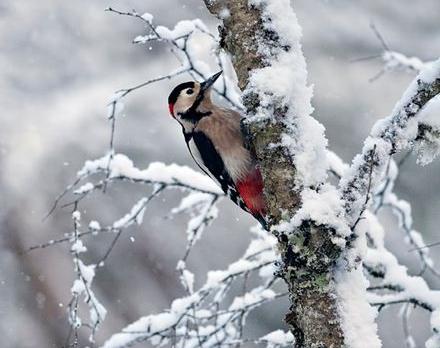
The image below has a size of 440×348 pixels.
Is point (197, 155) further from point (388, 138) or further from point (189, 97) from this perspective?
point (388, 138)

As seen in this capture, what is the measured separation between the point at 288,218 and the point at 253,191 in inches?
47.6

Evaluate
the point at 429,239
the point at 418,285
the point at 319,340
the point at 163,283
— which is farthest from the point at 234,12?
the point at 429,239

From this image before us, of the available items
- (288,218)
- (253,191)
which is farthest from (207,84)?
(288,218)

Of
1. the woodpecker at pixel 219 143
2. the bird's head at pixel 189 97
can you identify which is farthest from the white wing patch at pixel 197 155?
the bird's head at pixel 189 97

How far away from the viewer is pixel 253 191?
3.31m

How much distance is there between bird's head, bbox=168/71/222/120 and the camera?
3.75m

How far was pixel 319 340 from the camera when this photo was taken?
1989mm

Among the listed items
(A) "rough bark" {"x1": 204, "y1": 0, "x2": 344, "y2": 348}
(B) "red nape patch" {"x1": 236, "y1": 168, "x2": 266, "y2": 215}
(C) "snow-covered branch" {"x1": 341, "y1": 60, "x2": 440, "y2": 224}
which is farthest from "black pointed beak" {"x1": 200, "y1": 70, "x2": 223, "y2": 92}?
(C) "snow-covered branch" {"x1": 341, "y1": 60, "x2": 440, "y2": 224}

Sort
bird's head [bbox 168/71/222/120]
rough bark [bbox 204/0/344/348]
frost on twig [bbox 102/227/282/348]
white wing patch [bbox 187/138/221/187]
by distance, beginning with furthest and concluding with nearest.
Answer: frost on twig [bbox 102/227/282/348] → bird's head [bbox 168/71/222/120] → white wing patch [bbox 187/138/221/187] → rough bark [bbox 204/0/344/348]

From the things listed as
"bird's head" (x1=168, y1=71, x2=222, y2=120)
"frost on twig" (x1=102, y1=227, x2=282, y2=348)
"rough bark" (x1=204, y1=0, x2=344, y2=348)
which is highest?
"bird's head" (x1=168, y1=71, x2=222, y2=120)

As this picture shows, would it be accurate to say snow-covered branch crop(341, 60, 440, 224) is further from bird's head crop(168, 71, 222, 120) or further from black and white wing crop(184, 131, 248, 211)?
bird's head crop(168, 71, 222, 120)

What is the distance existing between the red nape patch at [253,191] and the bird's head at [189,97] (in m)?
0.54

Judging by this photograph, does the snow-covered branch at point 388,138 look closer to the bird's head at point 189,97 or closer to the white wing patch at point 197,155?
the white wing patch at point 197,155

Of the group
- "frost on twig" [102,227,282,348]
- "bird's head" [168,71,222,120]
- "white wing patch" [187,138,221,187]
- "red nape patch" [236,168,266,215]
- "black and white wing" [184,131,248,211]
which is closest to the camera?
"red nape patch" [236,168,266,215]
